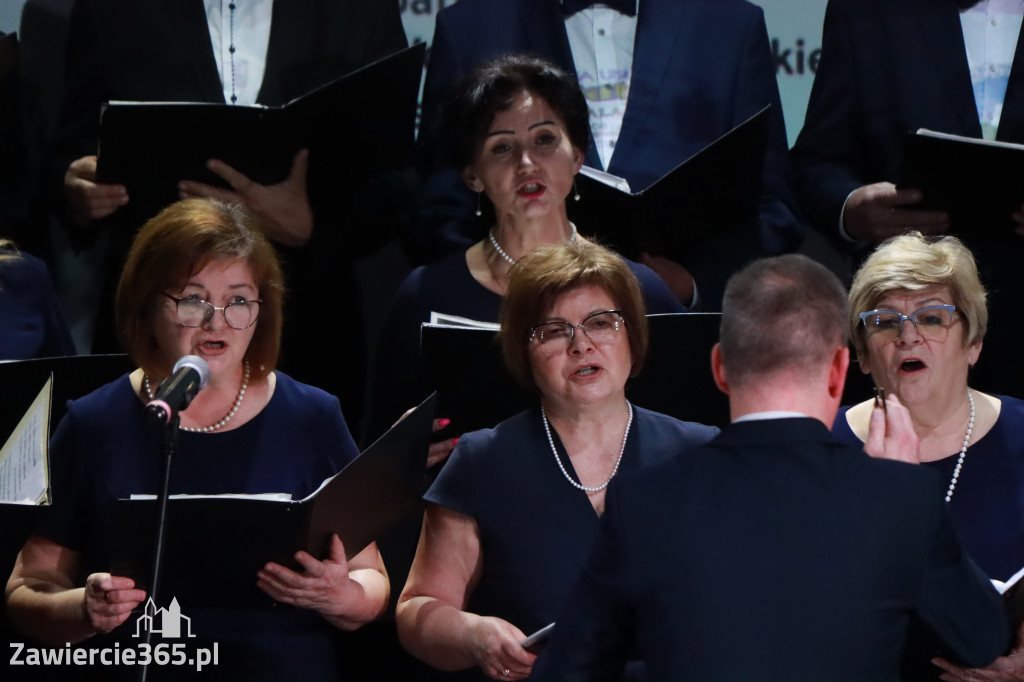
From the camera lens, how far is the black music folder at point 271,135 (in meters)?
3.70

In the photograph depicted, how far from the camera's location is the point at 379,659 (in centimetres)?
382

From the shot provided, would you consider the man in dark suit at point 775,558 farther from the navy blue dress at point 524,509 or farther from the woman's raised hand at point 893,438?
the navy blue dress at point 524,509

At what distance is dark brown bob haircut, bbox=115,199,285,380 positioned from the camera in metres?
3.36

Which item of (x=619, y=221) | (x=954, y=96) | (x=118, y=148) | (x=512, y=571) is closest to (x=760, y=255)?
(x=619, y=221)

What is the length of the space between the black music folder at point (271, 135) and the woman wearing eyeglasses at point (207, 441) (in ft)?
1.14

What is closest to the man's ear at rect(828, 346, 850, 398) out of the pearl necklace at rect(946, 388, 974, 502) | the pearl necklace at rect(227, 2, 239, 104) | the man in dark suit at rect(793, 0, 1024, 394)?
the pearl necklace at rect(946, 388, 974, 502)

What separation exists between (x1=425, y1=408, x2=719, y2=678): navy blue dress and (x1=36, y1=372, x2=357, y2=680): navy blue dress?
390 mm

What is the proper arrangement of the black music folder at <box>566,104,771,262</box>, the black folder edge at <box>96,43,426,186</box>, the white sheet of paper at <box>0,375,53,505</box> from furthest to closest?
the black music folder at <box>566,104,771,262</box> → the black folder edge at <box>96,43,426,186</box> → the white sheet of paper at <box>0,375,53,505</box>

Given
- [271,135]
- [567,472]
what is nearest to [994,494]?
[567,472]

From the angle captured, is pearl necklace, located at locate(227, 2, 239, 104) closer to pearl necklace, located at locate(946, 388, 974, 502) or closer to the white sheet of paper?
the white sheet of paper

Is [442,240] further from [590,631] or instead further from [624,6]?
[590,631]

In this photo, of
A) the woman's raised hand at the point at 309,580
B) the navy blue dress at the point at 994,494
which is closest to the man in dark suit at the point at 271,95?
the woman's raised hand at the point at 309,580

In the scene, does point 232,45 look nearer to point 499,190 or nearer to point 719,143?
point 499,190

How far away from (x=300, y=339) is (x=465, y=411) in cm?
92
